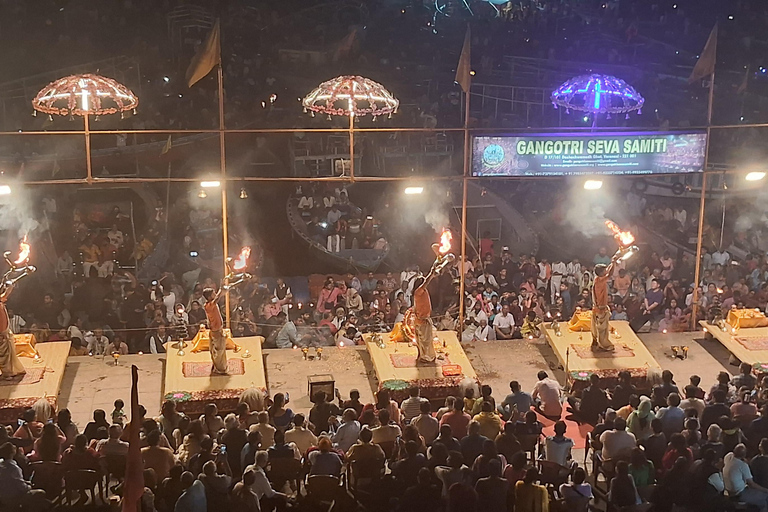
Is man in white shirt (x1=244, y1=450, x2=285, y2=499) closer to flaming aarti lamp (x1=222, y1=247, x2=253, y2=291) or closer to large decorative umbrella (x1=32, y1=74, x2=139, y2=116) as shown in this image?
flaming aarti lamp (x1=222, y1=247, x2=253, y2=291)

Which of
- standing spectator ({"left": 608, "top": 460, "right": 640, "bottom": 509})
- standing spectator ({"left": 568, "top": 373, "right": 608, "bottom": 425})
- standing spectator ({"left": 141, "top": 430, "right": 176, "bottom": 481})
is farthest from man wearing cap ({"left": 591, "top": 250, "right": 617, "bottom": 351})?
standing spectator ({"left": 141, "top": 430, "right": 176, "bottom": 481})

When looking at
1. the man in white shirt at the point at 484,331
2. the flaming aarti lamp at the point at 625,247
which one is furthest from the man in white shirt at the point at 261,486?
the man in white shirt at the point at 484,331

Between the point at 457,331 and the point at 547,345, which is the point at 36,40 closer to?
the point at 457,331

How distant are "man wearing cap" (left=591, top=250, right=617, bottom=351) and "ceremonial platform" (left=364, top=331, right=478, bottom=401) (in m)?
2.43

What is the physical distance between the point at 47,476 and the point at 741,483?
7.89 metres

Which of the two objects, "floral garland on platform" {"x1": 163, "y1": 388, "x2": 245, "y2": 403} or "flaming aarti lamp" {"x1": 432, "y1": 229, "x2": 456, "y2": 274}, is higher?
"flaming aarti lamp" {"x1": 432, "y1": 229, "x2": 456, "y2": 274}

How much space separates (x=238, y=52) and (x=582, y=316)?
11028mm

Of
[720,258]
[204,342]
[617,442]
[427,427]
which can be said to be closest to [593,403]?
[617,442]

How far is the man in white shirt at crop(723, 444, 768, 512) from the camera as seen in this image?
10242 mm

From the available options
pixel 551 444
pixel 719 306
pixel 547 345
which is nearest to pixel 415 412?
pixel 551 444

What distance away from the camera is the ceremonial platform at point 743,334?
16.4 metres

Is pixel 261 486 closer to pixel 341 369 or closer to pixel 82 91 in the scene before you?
pixel 341 369

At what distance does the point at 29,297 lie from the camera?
19.8 meters

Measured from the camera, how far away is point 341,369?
1655cm
